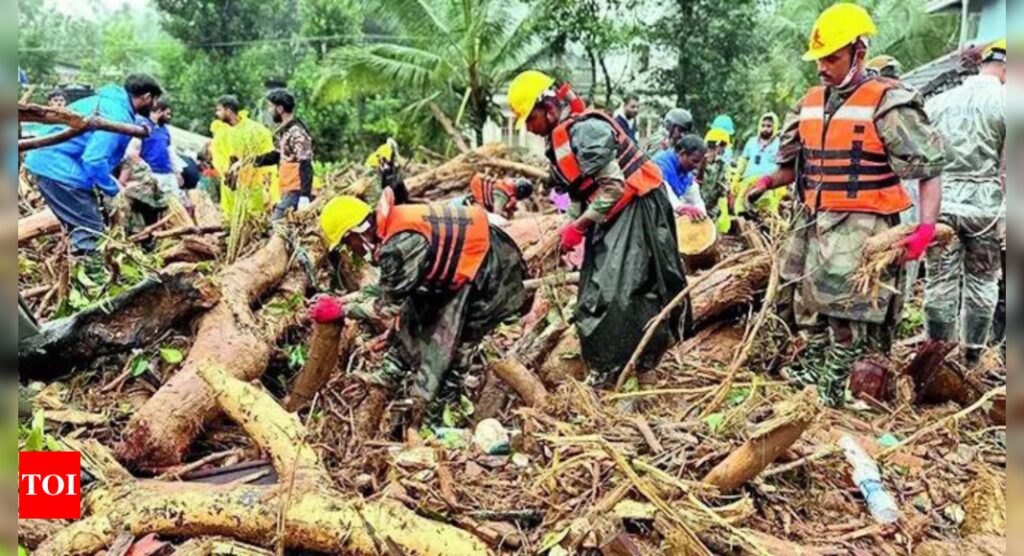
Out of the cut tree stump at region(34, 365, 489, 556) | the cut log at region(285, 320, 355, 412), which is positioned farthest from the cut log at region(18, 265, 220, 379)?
the cut tree stump at region(34, 365, 489, 556)

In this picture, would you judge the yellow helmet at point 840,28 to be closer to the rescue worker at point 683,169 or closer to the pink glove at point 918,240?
the pink glove at point 918,240

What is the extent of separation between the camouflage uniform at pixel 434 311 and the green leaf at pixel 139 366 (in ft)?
3.58

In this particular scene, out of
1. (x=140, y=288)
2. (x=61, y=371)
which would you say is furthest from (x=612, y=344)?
(x=61, y=371)

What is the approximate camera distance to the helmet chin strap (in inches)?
142

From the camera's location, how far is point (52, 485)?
3004mm

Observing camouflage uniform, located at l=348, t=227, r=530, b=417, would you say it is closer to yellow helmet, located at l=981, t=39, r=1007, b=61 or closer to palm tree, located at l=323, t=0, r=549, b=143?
yellow helmet, located at l=981, t=39, r=1007, b=61

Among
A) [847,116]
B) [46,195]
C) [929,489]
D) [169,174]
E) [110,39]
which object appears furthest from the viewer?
[110,39]

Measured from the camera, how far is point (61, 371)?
4.07 meters

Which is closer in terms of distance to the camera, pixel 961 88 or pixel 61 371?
pixel 61 371

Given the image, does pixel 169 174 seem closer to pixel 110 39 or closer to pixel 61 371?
pixel 61 371

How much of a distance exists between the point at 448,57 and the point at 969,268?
12.0 m

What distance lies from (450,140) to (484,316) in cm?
1181

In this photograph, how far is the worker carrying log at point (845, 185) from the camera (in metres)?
3.57

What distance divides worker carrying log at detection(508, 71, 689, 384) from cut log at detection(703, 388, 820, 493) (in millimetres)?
1292
